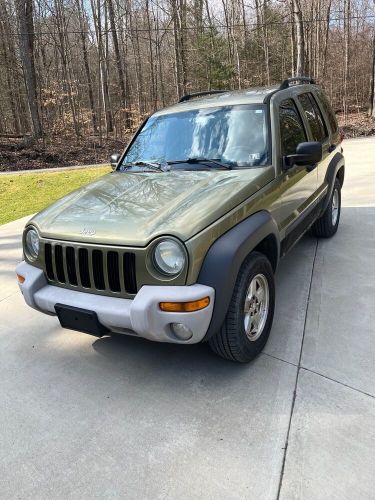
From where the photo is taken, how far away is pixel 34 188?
10938 mm

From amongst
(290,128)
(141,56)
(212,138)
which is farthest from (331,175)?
(141,56)

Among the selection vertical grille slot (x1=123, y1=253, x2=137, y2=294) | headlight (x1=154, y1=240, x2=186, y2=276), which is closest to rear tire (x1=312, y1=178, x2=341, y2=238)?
headlight (x1=154, y1=240, x2=186, y2=276)

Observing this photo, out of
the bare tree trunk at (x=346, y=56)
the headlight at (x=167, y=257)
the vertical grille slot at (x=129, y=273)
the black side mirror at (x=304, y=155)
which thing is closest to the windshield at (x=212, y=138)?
the black side mirror at (x=304, y=155)

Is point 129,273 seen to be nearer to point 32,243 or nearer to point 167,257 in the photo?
point 167,257

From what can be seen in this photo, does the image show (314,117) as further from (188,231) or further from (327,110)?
(188,231)

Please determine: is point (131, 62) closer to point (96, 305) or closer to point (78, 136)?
point (78, 136)

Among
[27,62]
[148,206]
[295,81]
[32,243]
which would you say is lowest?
[32,243]

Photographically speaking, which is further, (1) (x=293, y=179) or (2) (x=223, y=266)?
(1) (x=293, y=179)

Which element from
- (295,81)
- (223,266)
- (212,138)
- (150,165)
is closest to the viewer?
(223,266)

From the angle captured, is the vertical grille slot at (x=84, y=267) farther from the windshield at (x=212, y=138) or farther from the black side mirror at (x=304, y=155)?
the black side mirror at (x=304, y=155)

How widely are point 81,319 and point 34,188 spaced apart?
29.8 ft

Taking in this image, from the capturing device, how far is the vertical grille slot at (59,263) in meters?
2.88

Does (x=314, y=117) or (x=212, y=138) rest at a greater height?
(x=314, y=117)

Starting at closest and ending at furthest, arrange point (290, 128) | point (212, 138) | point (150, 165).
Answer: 1. point (212, 138)
2. point (150, 165)
3. point (290, 128)
